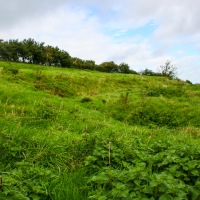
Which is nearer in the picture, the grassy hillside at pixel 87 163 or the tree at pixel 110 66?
the grassy hillside at pixel 87 163

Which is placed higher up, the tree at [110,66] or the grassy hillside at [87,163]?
the tree at [110,66]

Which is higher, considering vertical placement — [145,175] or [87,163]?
[145,175]

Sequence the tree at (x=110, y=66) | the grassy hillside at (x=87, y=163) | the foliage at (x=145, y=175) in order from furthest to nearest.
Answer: the tree at (x=110, y=66), the grassy hillside at (x=87, y=163), the foliage at (x=145, y=175)

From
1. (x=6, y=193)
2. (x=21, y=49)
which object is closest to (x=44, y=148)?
(x=6, y=193)

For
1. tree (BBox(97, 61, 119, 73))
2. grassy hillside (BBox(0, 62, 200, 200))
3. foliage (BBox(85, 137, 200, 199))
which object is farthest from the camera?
tree (BBox(97, 61, 119, 73))

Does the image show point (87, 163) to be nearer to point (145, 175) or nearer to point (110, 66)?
point (145, 175)

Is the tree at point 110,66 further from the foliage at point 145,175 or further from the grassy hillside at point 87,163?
the foliage at point 145,175

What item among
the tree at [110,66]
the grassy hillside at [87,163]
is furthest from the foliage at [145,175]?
the tree at [110,66]

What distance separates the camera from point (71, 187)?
5816mm

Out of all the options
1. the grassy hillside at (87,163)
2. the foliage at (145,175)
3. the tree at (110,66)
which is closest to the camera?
the foliage at (145,175)

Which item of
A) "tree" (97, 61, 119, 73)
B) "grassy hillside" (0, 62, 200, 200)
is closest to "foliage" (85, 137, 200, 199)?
"grassy hillside" (0, 62, 200, 200)

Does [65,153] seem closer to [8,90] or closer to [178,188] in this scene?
[178,188]

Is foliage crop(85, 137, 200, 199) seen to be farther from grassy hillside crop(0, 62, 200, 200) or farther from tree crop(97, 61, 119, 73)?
tree crop(97, 61, 119, 73)

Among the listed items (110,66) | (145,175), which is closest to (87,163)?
(145,175)
